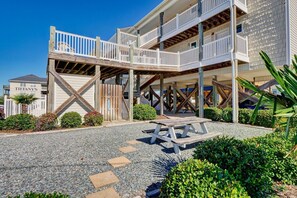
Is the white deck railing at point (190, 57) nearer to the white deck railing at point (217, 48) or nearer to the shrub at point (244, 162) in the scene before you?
the white deck railing at point (217, 48)

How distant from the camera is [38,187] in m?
2.75

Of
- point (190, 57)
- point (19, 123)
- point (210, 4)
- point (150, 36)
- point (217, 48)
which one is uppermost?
point (210, 4)

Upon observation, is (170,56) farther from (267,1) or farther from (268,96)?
(268,96)

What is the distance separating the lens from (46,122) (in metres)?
7.40

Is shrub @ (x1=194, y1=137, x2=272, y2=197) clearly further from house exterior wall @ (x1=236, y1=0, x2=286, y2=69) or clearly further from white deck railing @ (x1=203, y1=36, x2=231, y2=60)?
house exterior wall @ (x1=236, y1=0, x2=286, y2=69)

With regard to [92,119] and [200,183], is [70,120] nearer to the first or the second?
[92,119]

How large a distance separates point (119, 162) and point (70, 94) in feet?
20.7

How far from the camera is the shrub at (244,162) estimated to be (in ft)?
7.93

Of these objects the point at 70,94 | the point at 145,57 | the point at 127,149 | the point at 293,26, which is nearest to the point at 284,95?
the point at 127,149

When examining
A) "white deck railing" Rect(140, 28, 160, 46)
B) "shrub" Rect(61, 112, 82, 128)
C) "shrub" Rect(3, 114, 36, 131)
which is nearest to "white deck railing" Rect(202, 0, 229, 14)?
"white deck railing" Rect(140, 28, 160, 46)

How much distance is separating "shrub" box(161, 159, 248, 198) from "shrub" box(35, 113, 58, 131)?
7.23m

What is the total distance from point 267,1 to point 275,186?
412 inches

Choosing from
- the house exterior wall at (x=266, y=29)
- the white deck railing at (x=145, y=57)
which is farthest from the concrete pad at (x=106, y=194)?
the house exterior wall at (x=266, y=29)

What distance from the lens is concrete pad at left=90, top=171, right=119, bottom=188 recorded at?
114 inches
